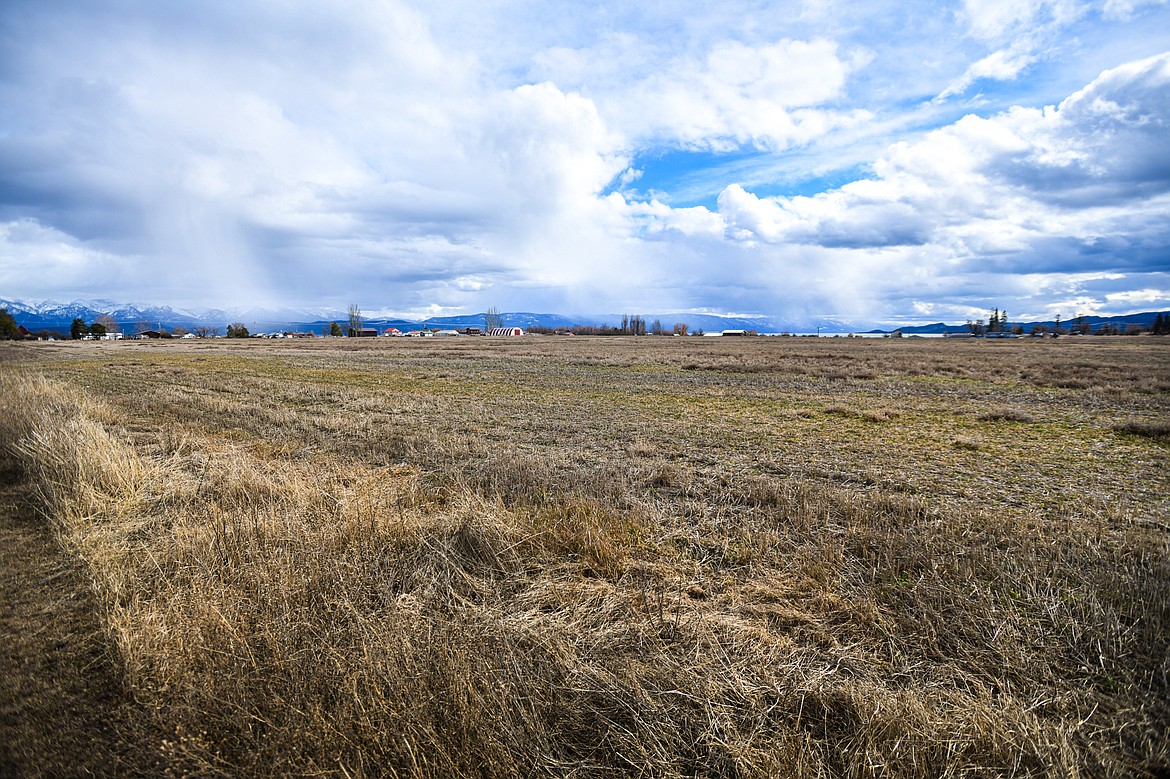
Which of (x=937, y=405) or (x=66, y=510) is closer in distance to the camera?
(x=66, y=510)

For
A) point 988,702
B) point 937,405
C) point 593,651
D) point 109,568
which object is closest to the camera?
point 988,702

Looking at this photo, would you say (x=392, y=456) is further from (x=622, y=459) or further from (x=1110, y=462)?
(x=1110, y=462)

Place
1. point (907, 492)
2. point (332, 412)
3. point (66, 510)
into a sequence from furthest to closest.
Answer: point (332, 412), point (907, 492), point (66, 510)

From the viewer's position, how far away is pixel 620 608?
501 cm

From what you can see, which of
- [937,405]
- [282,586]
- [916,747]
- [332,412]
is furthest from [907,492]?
[332,412]

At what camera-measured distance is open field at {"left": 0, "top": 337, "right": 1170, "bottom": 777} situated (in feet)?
11.0

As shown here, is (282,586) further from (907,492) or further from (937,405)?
(937,405)

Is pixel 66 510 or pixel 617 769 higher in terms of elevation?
pixel 66 510

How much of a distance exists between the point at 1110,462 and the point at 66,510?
63.6 ft

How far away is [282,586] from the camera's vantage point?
4816 millimetres

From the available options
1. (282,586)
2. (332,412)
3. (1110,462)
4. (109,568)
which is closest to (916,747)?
(282,586)

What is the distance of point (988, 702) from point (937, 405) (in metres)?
21.0

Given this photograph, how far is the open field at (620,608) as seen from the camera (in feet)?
11.0

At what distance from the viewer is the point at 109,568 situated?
536 cm
